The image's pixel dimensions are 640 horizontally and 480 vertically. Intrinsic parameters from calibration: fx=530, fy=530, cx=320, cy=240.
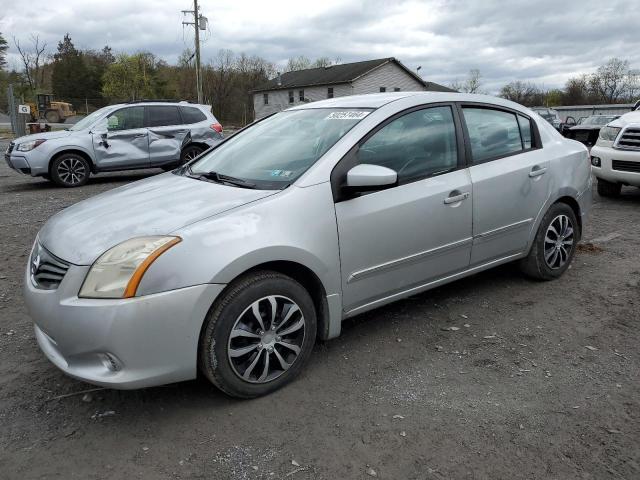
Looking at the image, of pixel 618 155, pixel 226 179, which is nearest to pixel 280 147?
pixel 226 179

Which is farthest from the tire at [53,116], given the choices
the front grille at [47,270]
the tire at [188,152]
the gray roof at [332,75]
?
the front grille at [47,270]

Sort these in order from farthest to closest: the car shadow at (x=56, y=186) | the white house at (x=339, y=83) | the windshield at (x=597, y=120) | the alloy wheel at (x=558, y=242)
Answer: the white house at (x=339, y=83), the windshield at (x=597, y=120), the car shadow at (x=56, y=186), the alloy wheel at (x=558, y=242)

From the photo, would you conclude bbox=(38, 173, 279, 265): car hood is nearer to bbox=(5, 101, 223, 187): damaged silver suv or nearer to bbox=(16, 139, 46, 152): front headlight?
bbox=(5, 101, 223, 187): damaged silver suv

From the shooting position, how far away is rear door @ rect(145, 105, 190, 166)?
1116 cm

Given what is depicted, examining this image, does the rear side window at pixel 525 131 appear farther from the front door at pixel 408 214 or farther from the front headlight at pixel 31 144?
the front headlight at pixel 31 144

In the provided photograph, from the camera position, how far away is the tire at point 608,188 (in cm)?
911

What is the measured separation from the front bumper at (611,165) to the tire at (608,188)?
0.27 meters

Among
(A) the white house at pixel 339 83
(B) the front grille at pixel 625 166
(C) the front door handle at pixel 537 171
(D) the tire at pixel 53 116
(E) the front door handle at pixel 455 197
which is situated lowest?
(B) the front grille at pixel 625 166

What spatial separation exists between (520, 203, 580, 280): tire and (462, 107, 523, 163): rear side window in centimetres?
69

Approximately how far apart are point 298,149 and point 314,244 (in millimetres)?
806

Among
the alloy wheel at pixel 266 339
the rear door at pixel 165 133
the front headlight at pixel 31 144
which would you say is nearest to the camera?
the alloy wheel at pixel 266 339

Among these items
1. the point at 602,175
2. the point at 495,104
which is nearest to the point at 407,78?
the point at 602,175

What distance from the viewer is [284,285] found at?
2.88 metres

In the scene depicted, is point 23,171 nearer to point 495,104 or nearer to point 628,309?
point 495,104
